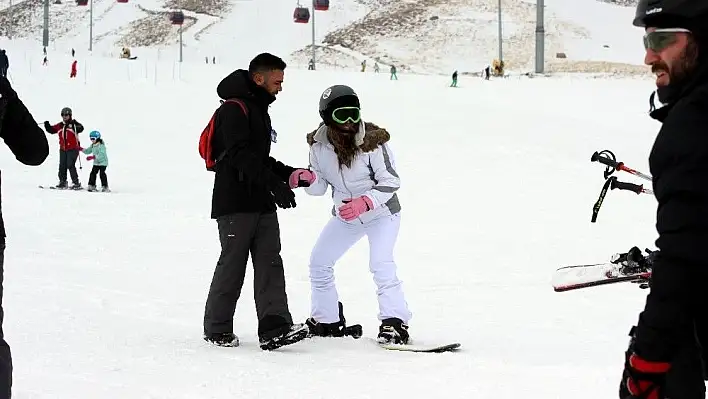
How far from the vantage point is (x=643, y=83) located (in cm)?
3631

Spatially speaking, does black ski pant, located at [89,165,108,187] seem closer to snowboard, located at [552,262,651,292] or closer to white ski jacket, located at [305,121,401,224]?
white ski jacket, located at [305,121,401,224]

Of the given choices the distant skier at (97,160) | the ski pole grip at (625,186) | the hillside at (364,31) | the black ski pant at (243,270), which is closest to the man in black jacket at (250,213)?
the black ski pant at (243,270)

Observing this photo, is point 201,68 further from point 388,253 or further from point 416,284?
point 388,253

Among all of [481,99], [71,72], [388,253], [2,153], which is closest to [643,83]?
[481,99]

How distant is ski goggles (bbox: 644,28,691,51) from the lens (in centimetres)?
226

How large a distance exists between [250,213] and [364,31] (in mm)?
78612

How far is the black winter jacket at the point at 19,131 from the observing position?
3.20m

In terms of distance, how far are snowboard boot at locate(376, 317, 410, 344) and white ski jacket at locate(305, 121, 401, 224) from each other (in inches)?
26.7

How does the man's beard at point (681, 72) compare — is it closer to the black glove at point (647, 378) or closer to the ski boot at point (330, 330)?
the black glove at point (647, 378)

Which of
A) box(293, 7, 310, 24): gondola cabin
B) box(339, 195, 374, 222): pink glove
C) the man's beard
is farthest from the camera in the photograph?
box(293, 7, 310, 24): gondola cabin

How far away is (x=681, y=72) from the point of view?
2256mm

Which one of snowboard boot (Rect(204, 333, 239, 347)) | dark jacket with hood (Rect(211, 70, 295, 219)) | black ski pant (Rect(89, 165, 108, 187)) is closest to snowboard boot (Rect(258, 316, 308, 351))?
snowboard boot (Rect(204, 333, 239, 347))

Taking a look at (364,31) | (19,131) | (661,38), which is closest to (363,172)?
(19,131)

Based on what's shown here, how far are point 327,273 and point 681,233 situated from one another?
424 cm
